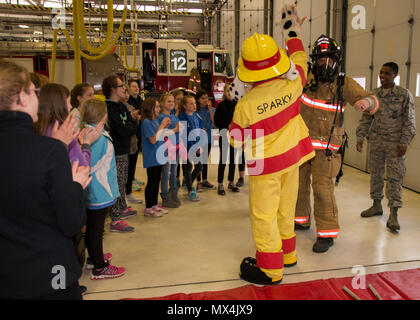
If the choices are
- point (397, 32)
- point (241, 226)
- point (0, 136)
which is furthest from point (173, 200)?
point (397, 32)

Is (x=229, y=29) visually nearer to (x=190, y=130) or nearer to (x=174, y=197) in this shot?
(x=190, y=130)

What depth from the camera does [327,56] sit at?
351 cm

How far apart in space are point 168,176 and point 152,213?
60 cm

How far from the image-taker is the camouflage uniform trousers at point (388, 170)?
421 centimetres

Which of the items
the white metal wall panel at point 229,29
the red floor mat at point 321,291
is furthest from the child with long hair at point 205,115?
the white metal wall panel at point 229,29

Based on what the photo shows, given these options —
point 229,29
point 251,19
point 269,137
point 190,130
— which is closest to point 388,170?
point 269,137

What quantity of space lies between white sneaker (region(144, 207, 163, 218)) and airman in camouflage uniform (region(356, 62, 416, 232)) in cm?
271

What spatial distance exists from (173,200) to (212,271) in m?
2.02

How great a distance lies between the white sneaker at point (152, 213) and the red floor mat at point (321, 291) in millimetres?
1950

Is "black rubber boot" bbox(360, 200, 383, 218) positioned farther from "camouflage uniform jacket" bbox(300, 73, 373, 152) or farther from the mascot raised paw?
the mascot raised paw

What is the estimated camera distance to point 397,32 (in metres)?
5.92

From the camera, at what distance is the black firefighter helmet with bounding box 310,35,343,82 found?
351 centimetres

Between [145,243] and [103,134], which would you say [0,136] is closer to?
[103,134]

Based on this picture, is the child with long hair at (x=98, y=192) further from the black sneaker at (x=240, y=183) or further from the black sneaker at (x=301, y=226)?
the black sneaker at (x=240, y=183)
